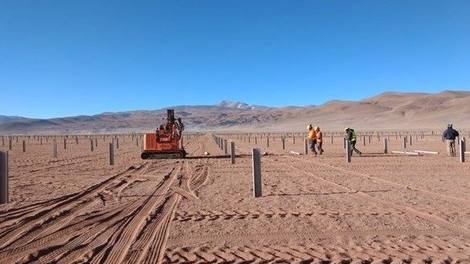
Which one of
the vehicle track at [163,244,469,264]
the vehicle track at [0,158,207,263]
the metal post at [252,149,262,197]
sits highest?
the metal post at [252,149,262,197]

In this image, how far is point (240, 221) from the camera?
9.37 metres

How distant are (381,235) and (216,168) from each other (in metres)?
13.9

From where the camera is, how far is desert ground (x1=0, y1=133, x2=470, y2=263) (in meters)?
7.08

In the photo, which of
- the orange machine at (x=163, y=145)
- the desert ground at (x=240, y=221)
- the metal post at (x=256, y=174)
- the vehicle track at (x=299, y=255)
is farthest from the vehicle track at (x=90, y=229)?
the orange machine at (x=163, y=145)

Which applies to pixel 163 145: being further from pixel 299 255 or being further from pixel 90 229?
pixel 299 255

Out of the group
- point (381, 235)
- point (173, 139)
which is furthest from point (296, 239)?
point (173, 139)

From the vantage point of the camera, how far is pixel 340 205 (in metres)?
11.0

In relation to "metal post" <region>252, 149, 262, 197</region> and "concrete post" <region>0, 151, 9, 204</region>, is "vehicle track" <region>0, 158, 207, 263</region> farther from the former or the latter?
"metal post" <region>252, 149, 262, 197</region>

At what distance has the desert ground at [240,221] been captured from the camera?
7078mm

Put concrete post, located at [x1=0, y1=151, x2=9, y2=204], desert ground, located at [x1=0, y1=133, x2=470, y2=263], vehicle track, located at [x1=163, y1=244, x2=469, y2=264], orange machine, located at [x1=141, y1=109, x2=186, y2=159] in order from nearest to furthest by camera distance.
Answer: vehicle track, located at [x1=163, y1=244, x2=469, y2=264] < desert ground, located at [x1=0, y1=133, x2=470, y2=263] < concrete post, located at [x1=0, y1=151, x2=9, y2=204] < orange machine, located at [x1=141, y1=109, x2=186, y2=159]

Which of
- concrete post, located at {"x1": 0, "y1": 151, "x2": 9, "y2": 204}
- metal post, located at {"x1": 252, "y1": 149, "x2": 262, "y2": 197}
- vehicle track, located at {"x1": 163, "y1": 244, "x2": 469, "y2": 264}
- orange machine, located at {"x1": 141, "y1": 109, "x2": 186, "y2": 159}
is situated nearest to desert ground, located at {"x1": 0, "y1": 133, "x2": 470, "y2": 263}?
vehicle track, located at {"x1": 163, "y1": 244, "x2": 469, "y2": 264}

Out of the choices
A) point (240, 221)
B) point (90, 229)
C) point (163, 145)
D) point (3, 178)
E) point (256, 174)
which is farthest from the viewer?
point (163, 145)

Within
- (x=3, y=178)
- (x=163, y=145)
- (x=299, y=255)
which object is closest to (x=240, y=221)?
(x=299, y=255)

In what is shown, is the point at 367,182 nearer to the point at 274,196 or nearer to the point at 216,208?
the point at 274,196
